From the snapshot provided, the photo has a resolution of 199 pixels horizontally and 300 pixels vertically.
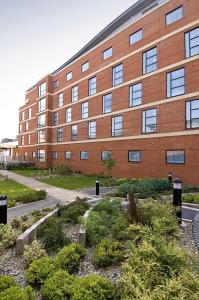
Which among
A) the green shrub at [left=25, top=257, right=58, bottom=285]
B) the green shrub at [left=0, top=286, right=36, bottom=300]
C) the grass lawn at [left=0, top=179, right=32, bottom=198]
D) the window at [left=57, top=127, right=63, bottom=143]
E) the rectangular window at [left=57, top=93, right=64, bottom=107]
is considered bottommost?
the grass lawn at [left=0, top=179, right=32, bottom=198]

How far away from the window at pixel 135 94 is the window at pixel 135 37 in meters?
4.57

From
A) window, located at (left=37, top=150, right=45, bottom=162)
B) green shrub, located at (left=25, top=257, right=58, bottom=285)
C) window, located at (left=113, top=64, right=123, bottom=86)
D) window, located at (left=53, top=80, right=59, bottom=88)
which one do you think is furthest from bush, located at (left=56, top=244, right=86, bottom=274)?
window, located at (left=53, top=80, right=59, bottom=88)

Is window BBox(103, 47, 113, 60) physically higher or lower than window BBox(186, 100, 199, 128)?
higher

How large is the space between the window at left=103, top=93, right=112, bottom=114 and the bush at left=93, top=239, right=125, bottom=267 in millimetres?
23934

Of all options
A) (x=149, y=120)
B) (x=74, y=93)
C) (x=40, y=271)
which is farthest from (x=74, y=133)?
(x=40, y=271)

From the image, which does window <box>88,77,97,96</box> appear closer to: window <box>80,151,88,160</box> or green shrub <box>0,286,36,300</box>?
window <box>80,151,88,160</box>

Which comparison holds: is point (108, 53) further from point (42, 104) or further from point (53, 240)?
point (53, 240)

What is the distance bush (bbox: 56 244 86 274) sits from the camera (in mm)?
4859

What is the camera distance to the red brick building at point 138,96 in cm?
2005

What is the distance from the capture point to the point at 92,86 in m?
32.3

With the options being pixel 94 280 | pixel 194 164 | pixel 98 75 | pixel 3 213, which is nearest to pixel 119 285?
pixel 94 280

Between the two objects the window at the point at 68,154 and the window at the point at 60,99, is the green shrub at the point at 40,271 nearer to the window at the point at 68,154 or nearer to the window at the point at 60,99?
the window at the point at 68,154

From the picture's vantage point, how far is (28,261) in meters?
5.24

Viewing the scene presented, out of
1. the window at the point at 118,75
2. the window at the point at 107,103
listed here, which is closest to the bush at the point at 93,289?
the window at the point at 118,75
